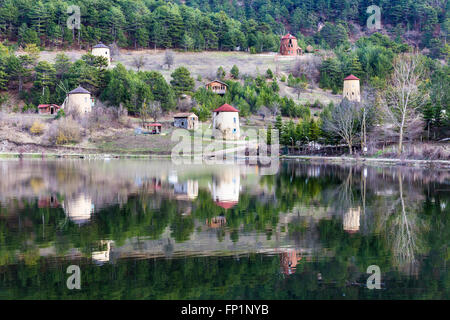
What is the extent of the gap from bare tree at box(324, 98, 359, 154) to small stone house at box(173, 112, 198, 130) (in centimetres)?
1813

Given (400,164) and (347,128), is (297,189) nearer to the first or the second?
(400,164)

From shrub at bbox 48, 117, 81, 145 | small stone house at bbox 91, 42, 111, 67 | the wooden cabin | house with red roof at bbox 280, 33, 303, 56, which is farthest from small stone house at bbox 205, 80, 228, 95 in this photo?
house with red roof at bbox 280, 33, 303, 56

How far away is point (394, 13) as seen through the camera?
151625 mm

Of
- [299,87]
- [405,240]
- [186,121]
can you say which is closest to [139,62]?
[299,87]

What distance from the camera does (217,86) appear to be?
75.1m

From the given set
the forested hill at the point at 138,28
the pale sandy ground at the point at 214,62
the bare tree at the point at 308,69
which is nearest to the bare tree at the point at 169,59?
the pale sandy ground at the point at 214,62

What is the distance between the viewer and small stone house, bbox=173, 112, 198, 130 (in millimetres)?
60513

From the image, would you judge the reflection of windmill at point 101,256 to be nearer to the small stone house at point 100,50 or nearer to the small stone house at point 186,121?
the small stone house at point 186,121

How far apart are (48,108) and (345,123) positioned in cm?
3968

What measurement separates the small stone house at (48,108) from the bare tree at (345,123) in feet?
119

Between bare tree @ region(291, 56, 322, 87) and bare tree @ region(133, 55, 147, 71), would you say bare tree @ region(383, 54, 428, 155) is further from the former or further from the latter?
bare tree @ region(133, 55, 147, 71)

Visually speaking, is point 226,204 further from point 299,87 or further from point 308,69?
point 308,69

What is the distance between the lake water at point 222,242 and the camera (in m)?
9.16

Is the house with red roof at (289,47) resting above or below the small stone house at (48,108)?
above
